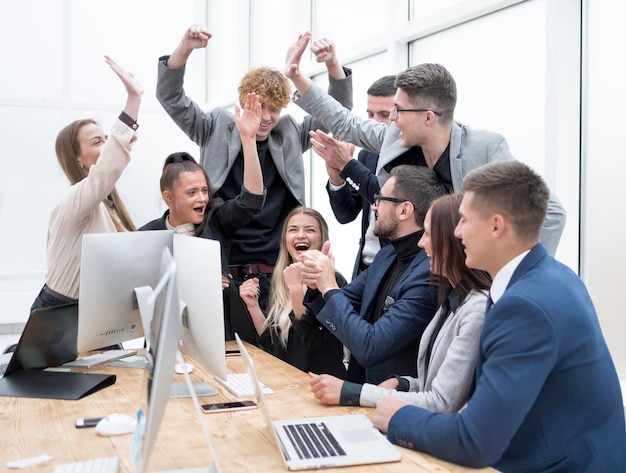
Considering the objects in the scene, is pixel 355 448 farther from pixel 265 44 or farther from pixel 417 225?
pixel 265 44

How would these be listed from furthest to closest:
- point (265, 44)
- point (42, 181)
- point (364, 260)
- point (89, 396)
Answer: point (42, 181) → point (265, 44) → point (364, 260) → point (89, 396)

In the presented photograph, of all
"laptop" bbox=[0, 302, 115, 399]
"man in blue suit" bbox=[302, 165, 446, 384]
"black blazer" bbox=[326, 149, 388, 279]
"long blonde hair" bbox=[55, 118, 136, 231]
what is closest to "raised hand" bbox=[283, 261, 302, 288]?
"man in blue suit" bbox=[302, 165, 446, 384]

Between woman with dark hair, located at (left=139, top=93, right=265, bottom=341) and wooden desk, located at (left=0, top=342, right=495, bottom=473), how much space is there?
33.4 inches

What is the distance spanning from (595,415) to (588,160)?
1.68 meters

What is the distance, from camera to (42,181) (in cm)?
712

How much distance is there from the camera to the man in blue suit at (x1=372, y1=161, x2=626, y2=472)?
1.47m

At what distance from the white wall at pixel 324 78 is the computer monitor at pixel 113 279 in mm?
1720

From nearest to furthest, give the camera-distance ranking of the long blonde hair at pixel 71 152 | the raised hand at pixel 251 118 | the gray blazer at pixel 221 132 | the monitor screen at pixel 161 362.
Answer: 1. the monitor screen at pixel 161 362
2. the long blonde hair at pixel 71 152
3. the raised hand at pixel 251 118
4. the gray blazer at pixel 221 132

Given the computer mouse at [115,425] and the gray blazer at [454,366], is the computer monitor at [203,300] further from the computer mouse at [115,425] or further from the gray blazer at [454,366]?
the gray blazer at [454,366]

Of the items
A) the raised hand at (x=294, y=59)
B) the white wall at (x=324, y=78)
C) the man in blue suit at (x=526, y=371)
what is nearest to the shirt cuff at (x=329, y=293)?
the man in blue suit at (x=526, y=371)

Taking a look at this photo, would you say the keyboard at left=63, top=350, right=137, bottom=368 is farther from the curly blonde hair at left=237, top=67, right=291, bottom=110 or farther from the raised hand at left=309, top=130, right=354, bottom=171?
the curly blonde hair at left=237, top=67, right=291, bottom=110

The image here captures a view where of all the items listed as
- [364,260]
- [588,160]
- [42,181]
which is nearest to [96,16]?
[42,181]

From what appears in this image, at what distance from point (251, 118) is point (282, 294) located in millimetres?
816

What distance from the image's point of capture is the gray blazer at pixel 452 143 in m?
2.34
